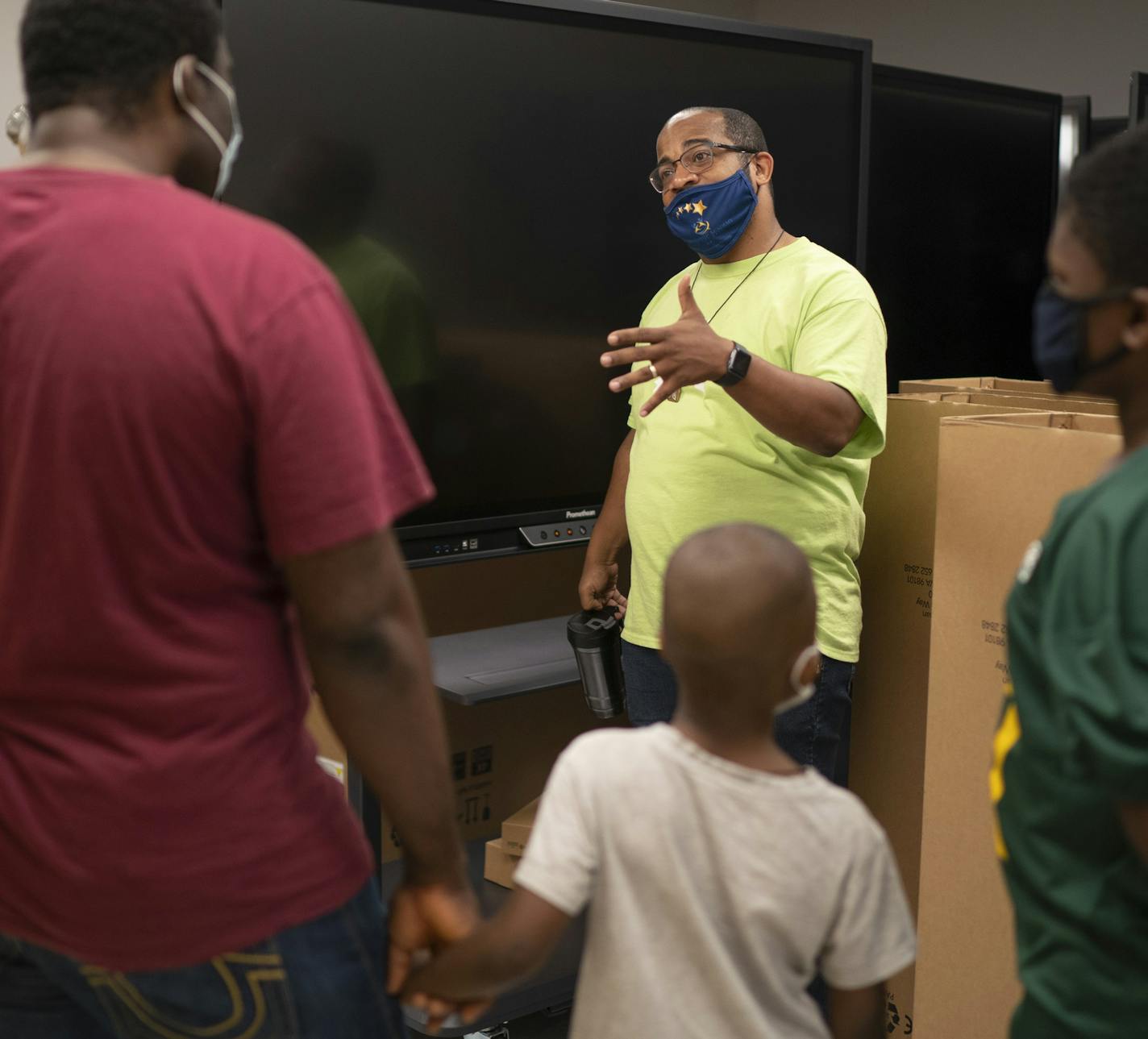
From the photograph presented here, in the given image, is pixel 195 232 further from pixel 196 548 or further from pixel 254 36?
pixel 254 36

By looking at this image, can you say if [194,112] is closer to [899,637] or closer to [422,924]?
[422,924]

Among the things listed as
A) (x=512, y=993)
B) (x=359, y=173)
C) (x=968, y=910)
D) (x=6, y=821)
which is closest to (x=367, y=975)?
(x=6, y=821)

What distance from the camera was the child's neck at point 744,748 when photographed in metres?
1.10

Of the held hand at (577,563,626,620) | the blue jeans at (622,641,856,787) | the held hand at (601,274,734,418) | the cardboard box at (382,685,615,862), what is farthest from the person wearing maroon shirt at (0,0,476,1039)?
the cardboard box at (382,685,615,862)

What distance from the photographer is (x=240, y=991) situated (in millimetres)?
1034

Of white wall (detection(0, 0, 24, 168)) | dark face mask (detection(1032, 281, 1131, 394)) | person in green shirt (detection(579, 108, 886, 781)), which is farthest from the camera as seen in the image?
white wall (detection(0, 0, 24, 168))

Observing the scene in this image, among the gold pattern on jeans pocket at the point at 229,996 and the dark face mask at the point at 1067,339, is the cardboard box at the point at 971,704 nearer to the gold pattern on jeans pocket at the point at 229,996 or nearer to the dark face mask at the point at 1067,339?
the dark face mask at the point at 1067,339

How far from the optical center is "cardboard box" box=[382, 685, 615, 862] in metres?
2.63

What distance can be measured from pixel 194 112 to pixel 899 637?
70.1 inches

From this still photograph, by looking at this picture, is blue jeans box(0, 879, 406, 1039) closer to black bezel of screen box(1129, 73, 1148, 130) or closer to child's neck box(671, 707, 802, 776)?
child's neck box(671, 707, 802, 776)

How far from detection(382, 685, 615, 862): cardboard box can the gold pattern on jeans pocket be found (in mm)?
1507

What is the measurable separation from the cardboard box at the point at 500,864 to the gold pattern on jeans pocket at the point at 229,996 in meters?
1.41

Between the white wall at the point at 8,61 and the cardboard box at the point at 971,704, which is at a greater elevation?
the white wall at the point at 8,61

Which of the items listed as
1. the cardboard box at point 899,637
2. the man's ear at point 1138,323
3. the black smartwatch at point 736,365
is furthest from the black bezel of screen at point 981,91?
the man's ear at point 1138,323
